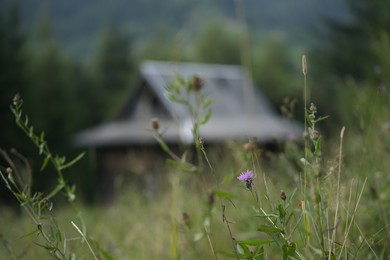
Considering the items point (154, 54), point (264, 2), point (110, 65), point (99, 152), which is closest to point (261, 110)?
point (99, 152)

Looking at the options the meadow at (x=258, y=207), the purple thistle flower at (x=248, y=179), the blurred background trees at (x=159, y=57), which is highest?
the purple thistle flower at (x=248, y=179)

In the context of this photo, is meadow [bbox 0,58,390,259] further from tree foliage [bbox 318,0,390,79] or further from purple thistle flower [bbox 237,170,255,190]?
tree foliage [bbox 318,0,390,79]

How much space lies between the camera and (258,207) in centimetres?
135

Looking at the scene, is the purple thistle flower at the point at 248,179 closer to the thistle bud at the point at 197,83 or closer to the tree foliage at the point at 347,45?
the thistle bud at the point at 197,83

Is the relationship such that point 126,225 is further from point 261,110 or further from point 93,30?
point 93,30

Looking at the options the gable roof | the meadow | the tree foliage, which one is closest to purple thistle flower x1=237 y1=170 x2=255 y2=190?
the meadow

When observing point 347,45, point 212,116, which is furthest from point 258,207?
point 347,45

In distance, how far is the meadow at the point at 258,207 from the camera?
1.04 meters

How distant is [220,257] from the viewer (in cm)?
199

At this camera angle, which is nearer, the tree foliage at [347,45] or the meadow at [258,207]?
the meadow at [258,207]

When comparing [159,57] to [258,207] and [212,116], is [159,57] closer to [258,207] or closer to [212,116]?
[212,116]

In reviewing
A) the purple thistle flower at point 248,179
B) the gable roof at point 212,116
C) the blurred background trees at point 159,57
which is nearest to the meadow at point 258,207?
the purple thistle flower at point 248,179

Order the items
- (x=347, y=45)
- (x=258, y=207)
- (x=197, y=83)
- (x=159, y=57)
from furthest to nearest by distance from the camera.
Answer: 1. (x=159, y=57)
2. (x=347, y=45)
3. (x=197, y=83)
4. (x=258, y=207)

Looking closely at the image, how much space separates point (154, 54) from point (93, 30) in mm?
66426
